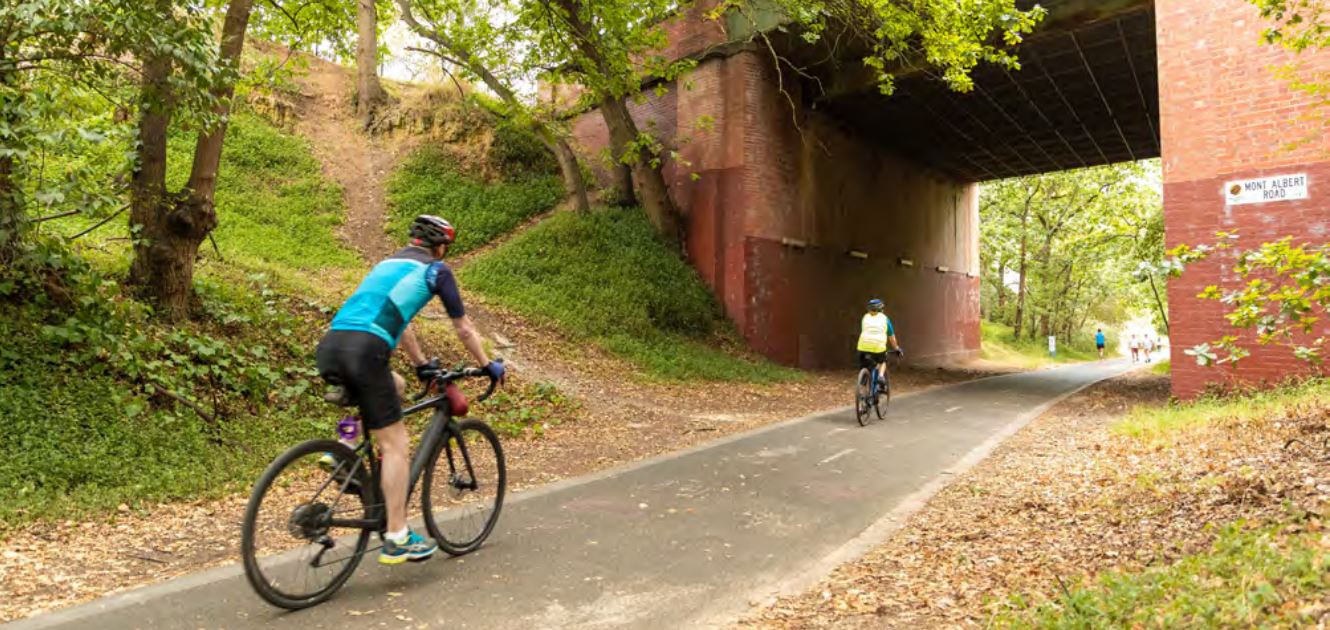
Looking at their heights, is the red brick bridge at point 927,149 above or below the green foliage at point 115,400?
above

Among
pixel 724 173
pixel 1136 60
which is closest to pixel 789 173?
pixel 724 173

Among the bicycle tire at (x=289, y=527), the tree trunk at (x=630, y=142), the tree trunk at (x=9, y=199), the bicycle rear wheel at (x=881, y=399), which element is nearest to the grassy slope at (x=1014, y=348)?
the tree trunk at (x=630, y=142)

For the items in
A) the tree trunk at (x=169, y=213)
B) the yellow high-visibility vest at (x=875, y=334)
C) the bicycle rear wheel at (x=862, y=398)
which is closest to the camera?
the tree trunk at (x=169, y=213)

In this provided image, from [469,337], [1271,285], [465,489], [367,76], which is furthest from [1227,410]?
[367,76]

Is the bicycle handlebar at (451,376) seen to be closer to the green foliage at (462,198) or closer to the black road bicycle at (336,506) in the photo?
the black road bicycle at (336,506)

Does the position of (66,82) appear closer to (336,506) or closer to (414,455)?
(414,455)

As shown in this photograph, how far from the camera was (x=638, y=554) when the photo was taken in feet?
16.0

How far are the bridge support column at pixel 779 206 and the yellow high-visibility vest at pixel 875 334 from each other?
6.15 m

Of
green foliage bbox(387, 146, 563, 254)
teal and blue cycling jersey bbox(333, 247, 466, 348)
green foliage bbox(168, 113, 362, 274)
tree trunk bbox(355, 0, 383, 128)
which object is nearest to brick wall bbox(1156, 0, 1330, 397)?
teal and blue cycling jersey bbox(333, 247, 466, 348)

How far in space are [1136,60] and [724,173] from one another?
956 centimetres

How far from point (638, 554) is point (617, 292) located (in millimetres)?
11957

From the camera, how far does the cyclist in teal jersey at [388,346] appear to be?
12.8 ft

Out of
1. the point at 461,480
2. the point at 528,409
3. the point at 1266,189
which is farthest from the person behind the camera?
the point at 1266,189

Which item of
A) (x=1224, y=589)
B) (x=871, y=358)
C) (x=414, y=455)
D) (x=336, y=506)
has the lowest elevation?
(x=1224, y=589)
